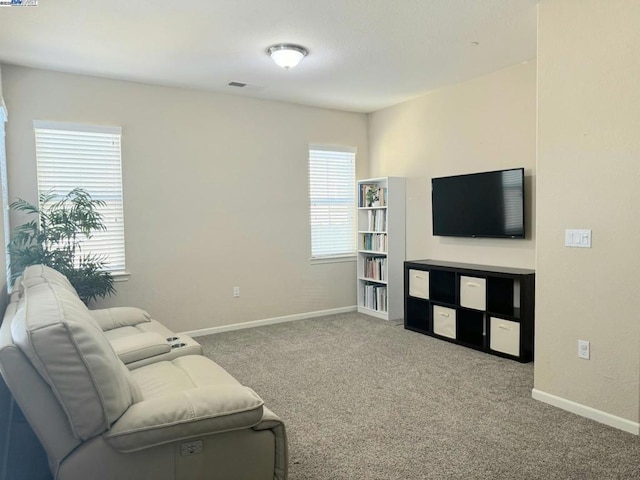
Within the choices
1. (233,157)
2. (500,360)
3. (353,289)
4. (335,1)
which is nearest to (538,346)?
(500,360)

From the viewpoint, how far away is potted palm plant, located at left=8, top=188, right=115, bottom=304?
371 centimetres

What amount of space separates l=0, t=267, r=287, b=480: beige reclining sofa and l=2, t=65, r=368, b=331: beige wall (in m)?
2.86

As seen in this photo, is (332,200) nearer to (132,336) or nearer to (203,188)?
(203,188)

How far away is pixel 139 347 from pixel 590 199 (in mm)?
2831

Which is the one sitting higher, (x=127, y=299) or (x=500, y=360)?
(x=127, y=299)

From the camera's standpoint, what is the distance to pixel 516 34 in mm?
3436

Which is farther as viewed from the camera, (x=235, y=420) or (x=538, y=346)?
(x=538, y=346)

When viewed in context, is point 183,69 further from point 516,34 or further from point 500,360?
point 500,360

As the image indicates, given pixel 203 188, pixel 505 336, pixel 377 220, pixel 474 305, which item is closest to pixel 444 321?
pixel 474 305

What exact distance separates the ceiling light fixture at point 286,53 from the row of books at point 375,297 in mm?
2972

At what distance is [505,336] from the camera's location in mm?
3939

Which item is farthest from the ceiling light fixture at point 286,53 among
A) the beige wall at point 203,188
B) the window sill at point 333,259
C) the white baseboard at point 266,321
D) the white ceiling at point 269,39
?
the white baseboard at point 266,321

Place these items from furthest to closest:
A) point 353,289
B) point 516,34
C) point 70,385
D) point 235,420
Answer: point 353,289 → point 516,34 → point 235,420 → point 70,385

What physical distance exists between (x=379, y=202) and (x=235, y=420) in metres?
4.18
